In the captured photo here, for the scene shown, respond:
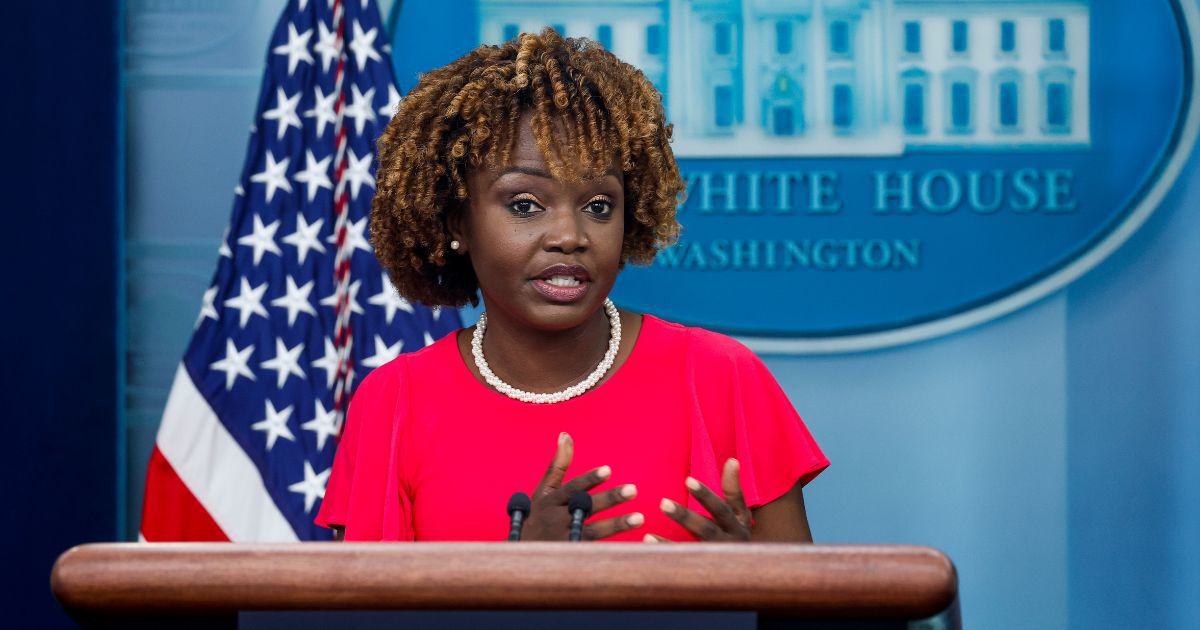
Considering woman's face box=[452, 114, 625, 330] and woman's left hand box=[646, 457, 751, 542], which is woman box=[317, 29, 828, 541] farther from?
woman's left hand box=[646, 457, 751, 542]

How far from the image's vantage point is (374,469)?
58.9 inches

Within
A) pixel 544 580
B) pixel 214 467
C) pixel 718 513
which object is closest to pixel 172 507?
pixel 214 467

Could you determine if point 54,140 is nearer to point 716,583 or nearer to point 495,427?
point 495,427

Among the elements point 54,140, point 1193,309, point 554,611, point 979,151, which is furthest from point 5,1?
point 1193,309

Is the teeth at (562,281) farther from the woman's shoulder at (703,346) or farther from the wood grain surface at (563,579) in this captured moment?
the wood grain surface at (563,579)

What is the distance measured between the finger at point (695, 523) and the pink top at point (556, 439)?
0.85ft

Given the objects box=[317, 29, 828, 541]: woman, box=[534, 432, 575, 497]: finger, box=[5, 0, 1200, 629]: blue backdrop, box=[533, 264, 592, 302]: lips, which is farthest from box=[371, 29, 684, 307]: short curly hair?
box=[5, 0, 1200, 629]: blue backdrop

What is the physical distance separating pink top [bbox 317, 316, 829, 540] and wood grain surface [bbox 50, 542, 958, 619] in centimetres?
66

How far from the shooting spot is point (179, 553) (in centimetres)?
76

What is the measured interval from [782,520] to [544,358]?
0.35 meters

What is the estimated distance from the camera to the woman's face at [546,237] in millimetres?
1446

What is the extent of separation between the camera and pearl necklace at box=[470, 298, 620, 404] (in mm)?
1519

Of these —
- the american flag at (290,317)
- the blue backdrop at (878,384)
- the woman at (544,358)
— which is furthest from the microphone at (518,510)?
the blue backdrop at (878,384)

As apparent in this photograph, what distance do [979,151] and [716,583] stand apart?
2327 millimetres
